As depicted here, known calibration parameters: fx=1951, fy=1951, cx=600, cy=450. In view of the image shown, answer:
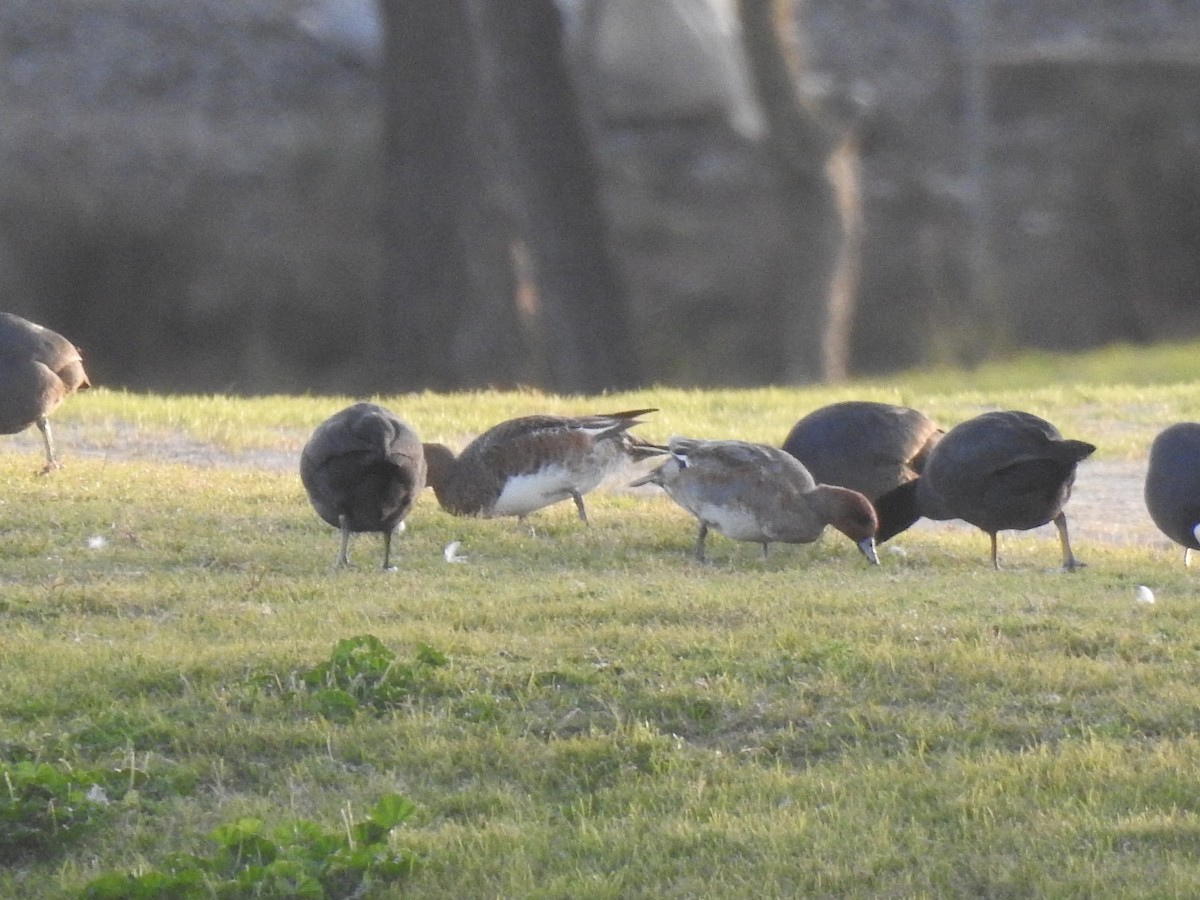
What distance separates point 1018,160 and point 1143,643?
19.9 m

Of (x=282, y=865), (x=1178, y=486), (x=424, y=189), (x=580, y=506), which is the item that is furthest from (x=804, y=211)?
(x=282, y=865)

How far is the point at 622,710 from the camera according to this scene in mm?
5855

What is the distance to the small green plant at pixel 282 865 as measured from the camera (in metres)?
4.69

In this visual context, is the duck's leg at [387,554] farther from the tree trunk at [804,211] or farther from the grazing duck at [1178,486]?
the tree trunk at [804,211]

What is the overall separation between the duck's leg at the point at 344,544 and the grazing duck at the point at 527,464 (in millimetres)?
889

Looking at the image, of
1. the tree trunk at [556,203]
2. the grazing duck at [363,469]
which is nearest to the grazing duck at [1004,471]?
the grazing duck at [363,469]

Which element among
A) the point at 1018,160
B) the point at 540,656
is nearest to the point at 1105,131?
the point at 1018,160

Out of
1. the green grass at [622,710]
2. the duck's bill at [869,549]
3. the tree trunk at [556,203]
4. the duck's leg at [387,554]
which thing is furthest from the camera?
the tree trunk at [556,203]

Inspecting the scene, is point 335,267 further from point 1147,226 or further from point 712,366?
point 1147,226

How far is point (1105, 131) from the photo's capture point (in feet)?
82.9

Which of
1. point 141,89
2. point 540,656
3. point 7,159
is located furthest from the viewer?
point 141,89

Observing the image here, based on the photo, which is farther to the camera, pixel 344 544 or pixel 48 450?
pixel 48 450

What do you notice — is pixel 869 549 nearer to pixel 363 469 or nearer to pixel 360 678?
pixel 363 469

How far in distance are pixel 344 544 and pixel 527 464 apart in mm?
1097
